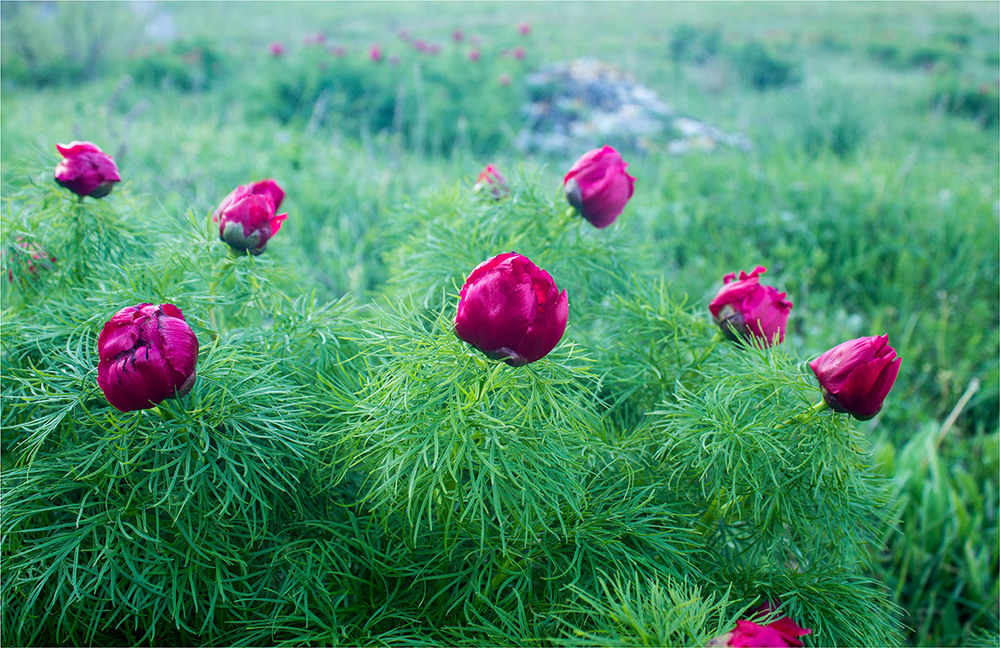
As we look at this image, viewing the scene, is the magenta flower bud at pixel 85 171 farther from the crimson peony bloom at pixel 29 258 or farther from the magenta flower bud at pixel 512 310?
the magenta flower bud at pixel 512 310

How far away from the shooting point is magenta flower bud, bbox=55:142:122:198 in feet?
3.10

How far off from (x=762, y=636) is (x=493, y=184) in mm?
798

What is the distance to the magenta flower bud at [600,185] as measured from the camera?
38.9 inches

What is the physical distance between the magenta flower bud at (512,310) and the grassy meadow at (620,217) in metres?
0.12

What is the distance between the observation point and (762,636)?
568 mm

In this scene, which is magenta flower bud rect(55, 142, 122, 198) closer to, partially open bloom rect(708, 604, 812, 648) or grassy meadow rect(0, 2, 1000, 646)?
grassy meadow rect(0, 2, 1000, 646)

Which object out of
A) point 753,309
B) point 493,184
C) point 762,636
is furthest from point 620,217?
point 762,636

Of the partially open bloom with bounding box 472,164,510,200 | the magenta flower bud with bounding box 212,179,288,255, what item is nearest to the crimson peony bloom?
the magenta flower bud with bounding box 212,179,288,255

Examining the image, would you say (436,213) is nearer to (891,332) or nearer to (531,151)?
(891,332)

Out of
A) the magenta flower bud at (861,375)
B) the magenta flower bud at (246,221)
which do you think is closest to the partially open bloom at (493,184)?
the magenta flower bud at (246,221)

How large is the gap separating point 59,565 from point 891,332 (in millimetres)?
2405

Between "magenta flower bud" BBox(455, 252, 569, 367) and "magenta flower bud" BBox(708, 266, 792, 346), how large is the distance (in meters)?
0.38

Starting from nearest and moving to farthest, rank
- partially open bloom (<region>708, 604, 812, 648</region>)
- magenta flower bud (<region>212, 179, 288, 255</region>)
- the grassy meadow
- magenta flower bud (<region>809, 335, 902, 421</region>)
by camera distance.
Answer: partially open bloom (<region>708, 604, 812, 648</region>) → magenta flower bud (<region>809, 335, 902, 421</region>) → magenta flower bud (<region>212, 179, 288, 255</region>) → the grassy meadow

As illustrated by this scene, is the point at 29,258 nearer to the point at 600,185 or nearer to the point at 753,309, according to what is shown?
the point at 600,185
